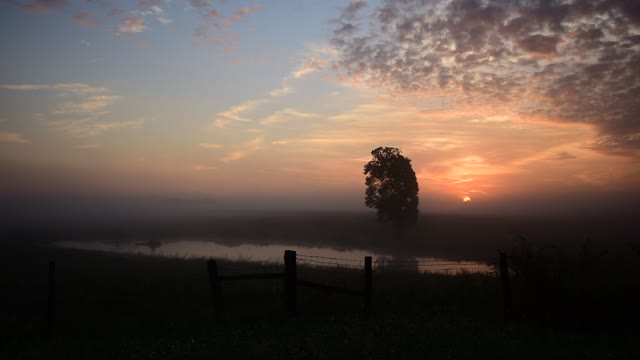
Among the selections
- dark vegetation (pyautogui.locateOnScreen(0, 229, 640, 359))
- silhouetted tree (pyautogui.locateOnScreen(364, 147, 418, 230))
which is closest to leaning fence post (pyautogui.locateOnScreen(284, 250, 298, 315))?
dark vegetation (pyautogui.locateOnScreen(0, 229, 640, 359))

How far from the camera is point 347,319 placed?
1317 centimetres

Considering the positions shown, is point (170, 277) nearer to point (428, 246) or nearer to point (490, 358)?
point (490, 358)

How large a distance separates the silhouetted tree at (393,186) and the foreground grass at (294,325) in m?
34.3

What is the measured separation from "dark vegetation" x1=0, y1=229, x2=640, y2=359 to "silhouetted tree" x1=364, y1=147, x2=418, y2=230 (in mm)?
33067

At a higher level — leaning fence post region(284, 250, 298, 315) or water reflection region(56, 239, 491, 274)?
leaning fence post region(284, 250, 298, 315)

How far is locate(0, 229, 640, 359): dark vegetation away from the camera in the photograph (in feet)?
31.5

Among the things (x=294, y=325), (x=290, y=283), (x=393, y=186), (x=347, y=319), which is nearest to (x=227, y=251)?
(x=393, y=186)

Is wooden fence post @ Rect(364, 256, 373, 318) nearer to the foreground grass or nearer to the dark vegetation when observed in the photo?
the dark vegetation

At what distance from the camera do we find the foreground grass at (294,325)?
373 inches

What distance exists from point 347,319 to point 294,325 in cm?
174

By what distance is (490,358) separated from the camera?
8898 millimetres

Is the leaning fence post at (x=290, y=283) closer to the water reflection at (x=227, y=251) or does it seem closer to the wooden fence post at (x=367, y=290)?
the wooden fence post at (x=367, y=290)

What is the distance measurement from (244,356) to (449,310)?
31.9 ft

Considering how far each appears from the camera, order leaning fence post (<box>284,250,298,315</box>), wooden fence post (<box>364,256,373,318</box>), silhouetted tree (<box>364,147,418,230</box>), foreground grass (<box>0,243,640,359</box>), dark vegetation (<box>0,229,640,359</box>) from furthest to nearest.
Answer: silhouetted tree (<box>364,147,418,230</box>) → wooden fence post (<box>364,256,373,318</box>) → leaning fence post (<box>284,250,298,315</box>) → dark vegetation (<box>0,229,640,359</box>) → foreground grass (<box>0,243,640,359</box>)
